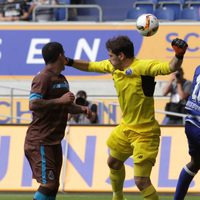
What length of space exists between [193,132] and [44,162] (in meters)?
1.92

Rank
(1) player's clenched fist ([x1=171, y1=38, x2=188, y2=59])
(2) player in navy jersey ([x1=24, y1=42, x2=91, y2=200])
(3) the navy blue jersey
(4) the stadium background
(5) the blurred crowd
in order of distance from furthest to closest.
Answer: (5) the blurred crowd < (4) the stadium background < (3) the navy blue jersey < (2) player in navy jersey ([x1=24, y1=42, x2=91, y2=200]) < (1) player's clenched fist ([x1=171, y1=38, x2=188, y2=59])

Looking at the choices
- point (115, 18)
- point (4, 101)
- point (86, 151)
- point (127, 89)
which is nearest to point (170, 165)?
point (86, 151)

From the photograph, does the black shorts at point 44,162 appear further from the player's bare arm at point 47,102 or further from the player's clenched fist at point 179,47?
the player's clenched fist at point 179,47

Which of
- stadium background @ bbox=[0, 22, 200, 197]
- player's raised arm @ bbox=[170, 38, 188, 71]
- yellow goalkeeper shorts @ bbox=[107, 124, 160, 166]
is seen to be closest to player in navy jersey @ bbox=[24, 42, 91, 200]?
yellow goalkeeper shorts @ bbox=[107, 124, 160, 166]

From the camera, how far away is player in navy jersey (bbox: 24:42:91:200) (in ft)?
31.4

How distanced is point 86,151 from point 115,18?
8.11 m

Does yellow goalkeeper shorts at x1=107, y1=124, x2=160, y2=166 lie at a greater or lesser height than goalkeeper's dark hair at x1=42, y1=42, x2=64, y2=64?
lesser

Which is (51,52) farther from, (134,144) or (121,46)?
(134,144)

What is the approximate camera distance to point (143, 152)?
10148mm

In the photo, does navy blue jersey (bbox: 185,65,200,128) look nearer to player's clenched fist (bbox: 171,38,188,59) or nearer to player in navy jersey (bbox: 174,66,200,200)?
player in navy jersey (bbox: 174,66,200,200)

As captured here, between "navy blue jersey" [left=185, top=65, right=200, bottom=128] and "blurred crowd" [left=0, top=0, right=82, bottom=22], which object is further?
"blurred crowd" [left=0, top=0, right=82, bottom=22]

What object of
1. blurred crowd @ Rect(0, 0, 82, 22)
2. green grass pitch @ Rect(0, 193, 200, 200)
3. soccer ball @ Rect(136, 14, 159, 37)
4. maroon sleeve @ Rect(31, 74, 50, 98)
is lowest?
green grass pitch @ Rect(0, 193, 200, 200)

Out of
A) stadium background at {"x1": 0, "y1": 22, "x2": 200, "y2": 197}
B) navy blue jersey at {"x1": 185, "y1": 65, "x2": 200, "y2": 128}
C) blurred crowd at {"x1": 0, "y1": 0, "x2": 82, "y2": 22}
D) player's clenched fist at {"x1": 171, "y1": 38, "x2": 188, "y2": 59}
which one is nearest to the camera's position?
player's clenched fist at {"x1": 171, "y1": 38, "x2": 188, "y2": 59}

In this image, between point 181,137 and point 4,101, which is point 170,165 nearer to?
point 181,137
